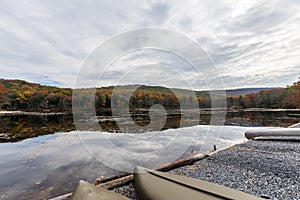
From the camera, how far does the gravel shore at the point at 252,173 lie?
9.04ft

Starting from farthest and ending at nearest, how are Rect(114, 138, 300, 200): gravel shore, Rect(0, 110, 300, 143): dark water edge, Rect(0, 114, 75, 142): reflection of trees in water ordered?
Rect(0, 110, 300, 143): dark water edge < Rect(0, 114, 75, 142): reflection of trees in water < Rect(114, 138, 300, 200): gravel shore

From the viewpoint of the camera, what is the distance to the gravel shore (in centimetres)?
275

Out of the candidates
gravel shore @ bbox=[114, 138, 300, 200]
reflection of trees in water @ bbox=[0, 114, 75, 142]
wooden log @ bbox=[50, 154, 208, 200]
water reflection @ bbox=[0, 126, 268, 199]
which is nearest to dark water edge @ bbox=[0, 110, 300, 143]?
reflection of trees in water @ bbox=[0, 114, 75, 142]

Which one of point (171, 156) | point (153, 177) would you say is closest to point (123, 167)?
point (171, 156)

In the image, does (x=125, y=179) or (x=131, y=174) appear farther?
(x=131, y=174)

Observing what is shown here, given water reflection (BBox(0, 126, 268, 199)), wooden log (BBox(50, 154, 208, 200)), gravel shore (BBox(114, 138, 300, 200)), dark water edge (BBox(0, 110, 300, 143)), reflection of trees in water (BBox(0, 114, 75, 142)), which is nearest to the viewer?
gravel shore (BBox(114, 138, 300, 200))

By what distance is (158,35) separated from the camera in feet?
17.3

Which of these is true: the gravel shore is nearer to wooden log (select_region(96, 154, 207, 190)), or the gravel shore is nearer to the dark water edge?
wooden log (select_region(96, 154, 207, 190))

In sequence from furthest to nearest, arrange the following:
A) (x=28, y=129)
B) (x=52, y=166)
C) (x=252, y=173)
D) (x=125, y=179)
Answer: (x=28, y=129), (x=52, y=166), (x=252, y=173), (x=125, y=179)

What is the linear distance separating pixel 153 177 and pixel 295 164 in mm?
3429

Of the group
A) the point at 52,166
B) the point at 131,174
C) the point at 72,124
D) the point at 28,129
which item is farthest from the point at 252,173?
the point at 72,124

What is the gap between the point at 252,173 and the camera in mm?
3469

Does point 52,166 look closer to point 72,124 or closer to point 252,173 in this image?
point 252,173

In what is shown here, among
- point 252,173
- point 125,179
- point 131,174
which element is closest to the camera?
point 125,179
